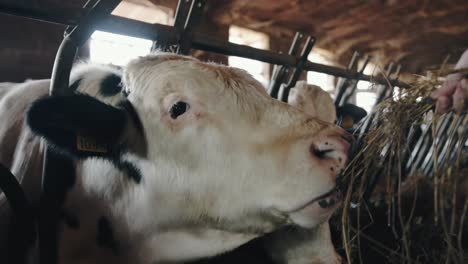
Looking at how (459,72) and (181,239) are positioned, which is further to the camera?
(181,239)

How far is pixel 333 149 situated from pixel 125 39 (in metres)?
3.66

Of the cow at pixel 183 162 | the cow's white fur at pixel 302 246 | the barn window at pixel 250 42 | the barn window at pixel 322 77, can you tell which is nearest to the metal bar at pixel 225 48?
the cow at pixel 183 162

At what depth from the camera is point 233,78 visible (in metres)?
1.14

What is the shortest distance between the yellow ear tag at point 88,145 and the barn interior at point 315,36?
423mm

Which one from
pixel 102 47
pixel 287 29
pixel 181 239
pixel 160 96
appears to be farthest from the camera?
pixel 287 29

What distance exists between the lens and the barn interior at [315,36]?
5.85 ft

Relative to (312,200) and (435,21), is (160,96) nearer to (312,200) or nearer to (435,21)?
(312,200)

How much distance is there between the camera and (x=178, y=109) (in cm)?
107

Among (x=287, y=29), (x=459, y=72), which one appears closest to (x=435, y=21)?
(x=287, y=29)

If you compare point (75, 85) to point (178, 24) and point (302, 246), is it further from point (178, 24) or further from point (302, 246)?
point (302, 246)

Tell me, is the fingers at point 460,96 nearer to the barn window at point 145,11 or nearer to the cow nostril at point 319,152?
the cow nostril at point 319,152

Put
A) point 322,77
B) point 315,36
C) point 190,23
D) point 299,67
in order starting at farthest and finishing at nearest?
point 322,77
point 315,36
point 299,67
point 190,23

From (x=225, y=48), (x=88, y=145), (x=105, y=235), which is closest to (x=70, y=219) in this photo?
(x=105, y=235)

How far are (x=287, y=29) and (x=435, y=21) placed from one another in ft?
7.59
